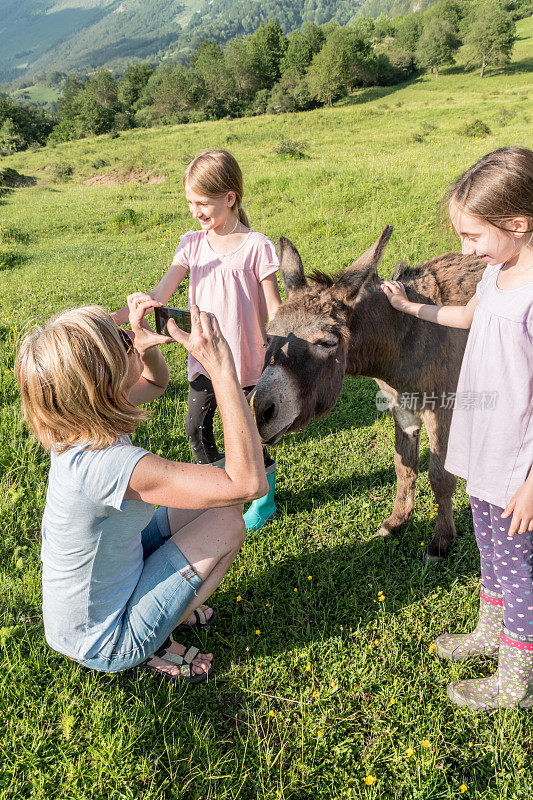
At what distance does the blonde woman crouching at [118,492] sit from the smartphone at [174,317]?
0.26ft

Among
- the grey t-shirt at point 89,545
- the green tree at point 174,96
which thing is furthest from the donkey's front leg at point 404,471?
the green tree at point 174,96

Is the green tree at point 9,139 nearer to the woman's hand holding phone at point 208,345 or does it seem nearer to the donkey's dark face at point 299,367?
the donkey's dark face at point 299,367

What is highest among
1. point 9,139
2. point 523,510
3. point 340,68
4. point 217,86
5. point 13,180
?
point 217,86

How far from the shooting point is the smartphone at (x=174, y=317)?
2.46m

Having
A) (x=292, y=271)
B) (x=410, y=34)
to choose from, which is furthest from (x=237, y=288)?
(x=410, y=34)

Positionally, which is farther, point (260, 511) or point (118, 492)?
point (260, 511)

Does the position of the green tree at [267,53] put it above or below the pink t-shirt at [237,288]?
above

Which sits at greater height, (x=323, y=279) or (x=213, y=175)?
(x=213, y=175)

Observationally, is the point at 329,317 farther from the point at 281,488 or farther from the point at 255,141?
the point at 255,141

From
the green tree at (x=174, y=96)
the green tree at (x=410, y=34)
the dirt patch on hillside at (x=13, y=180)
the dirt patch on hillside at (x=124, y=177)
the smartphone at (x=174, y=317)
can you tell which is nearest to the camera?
the smartphone at (x=174, y=317)

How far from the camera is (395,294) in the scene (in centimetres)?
311

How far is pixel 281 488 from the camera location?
4449 mm

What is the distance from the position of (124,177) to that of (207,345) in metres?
31.3

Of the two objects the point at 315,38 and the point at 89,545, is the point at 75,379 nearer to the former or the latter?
the point at 89,545
